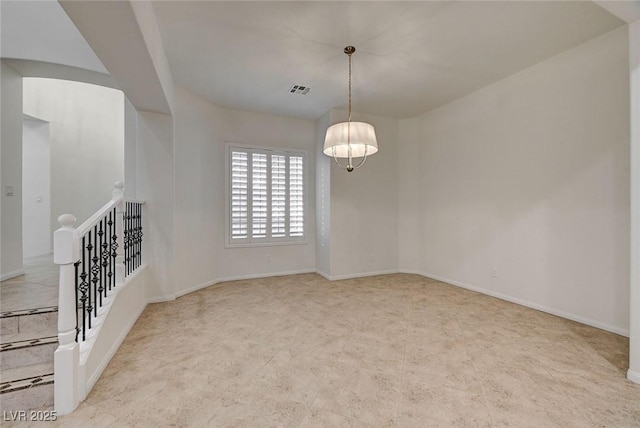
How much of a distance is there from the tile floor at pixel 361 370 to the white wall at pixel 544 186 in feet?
1.53

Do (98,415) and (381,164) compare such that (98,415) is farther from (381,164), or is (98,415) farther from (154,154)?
(381,164)

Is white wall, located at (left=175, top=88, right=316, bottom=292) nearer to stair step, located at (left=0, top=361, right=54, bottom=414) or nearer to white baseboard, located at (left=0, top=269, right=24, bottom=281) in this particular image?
white baseboard, located at (left=0, top=269, right=24, bottom=281)

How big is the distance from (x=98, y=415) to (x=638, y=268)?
12.3 ft

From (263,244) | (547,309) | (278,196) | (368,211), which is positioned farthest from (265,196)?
(547,309)

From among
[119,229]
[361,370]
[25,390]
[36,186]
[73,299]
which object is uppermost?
[36,186]

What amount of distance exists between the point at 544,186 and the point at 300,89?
344 centimetres

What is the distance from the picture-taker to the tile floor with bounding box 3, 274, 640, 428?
1690 millimetres

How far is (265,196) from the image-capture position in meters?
5.15

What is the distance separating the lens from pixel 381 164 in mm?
5367

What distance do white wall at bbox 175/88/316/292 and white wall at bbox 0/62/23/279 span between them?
1854 millimetres

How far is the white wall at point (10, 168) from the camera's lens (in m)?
3.44

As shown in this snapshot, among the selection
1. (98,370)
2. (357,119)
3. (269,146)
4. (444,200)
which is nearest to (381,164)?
(357,119)

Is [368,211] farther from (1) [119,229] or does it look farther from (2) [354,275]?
(1) [119,229]

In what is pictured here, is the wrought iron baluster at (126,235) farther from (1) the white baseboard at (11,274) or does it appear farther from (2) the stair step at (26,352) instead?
(1) the white baseboard at (11,274)
